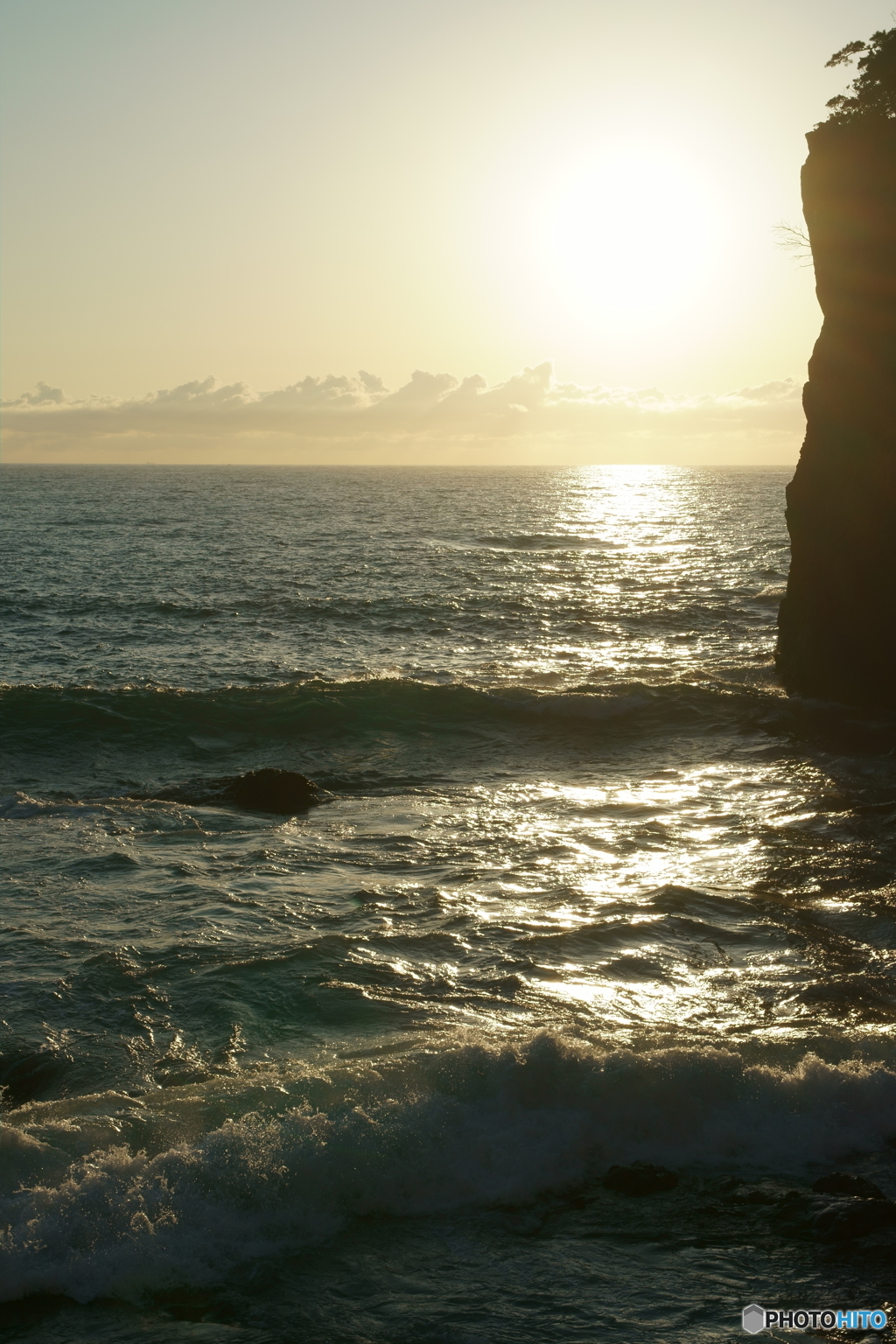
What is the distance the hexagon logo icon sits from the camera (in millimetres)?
4414

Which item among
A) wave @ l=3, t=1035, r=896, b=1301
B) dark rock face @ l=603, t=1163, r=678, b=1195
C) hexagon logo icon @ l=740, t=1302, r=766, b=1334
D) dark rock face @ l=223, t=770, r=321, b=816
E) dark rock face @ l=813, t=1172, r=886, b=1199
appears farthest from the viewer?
dark rock face @ l=223, t=770, r=321, b=816

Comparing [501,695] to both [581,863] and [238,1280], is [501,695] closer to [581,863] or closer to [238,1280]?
[581,863]

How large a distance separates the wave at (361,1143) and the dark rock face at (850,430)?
42.6 feet

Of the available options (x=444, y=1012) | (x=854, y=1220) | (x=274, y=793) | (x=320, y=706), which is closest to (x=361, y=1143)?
(x=444, y=1012)

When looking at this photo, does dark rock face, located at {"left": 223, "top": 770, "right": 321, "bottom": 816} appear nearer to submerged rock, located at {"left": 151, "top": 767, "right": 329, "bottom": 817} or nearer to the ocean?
submerged rock, located at {"left": 151, "top": 767, "right": 329, "bottom": 817}

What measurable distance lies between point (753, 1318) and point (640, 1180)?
1.21 meters

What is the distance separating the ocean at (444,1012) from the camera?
4863 mm

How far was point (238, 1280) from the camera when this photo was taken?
4.89 meters

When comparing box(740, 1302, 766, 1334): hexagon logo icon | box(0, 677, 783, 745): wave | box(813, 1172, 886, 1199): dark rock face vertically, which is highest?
box(0, 677, 783, 745): wave

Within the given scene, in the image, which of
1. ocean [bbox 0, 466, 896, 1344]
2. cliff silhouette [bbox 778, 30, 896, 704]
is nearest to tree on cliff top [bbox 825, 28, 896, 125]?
cliff silhouette [bbox 778, 30, 896, 704]

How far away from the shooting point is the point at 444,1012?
766 cm

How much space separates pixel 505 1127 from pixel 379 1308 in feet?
4.97

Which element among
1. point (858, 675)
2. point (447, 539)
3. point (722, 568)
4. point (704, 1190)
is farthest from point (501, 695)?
point (447, 539)

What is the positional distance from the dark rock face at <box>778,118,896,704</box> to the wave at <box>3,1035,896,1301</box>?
12980 millimetres
